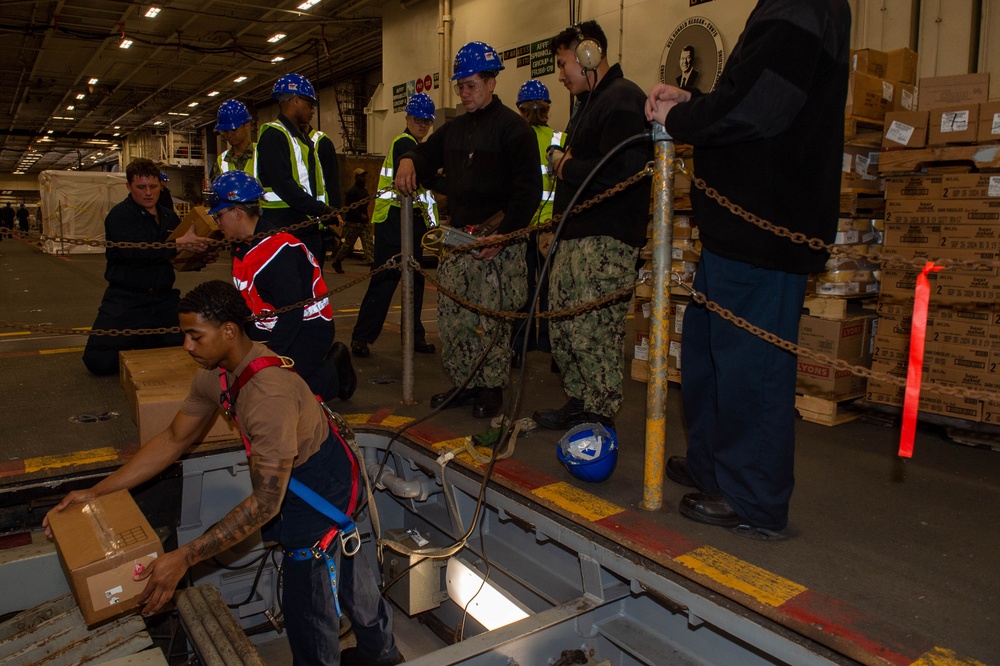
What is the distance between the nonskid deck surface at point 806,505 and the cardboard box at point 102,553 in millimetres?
617

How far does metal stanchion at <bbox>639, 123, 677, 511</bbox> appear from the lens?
255cm

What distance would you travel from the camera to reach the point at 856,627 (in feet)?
6.40

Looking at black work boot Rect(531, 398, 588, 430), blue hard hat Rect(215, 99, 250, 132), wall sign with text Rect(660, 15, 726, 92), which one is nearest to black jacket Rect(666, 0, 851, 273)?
black work boot Rect(531, 398, 588, 430)

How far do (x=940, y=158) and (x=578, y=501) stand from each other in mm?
2680

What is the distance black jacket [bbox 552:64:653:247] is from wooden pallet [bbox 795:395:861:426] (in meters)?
1.47

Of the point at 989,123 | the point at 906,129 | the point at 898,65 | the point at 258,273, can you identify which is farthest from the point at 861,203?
the point at 258,273

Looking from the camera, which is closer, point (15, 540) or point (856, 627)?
point (856, 627)

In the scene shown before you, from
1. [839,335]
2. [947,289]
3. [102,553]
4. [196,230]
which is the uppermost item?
[196,230]

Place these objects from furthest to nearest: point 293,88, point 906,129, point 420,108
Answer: point 420,108 → point 293,88 → point 906,129

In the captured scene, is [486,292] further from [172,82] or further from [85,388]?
[172,82]

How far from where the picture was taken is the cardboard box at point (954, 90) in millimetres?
3748

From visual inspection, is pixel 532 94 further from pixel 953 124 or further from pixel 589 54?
pixel 953 124

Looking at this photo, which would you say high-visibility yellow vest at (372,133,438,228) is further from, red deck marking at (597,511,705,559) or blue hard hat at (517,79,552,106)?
red deck marking at (597,511,705,559)

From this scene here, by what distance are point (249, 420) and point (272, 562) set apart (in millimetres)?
1785
